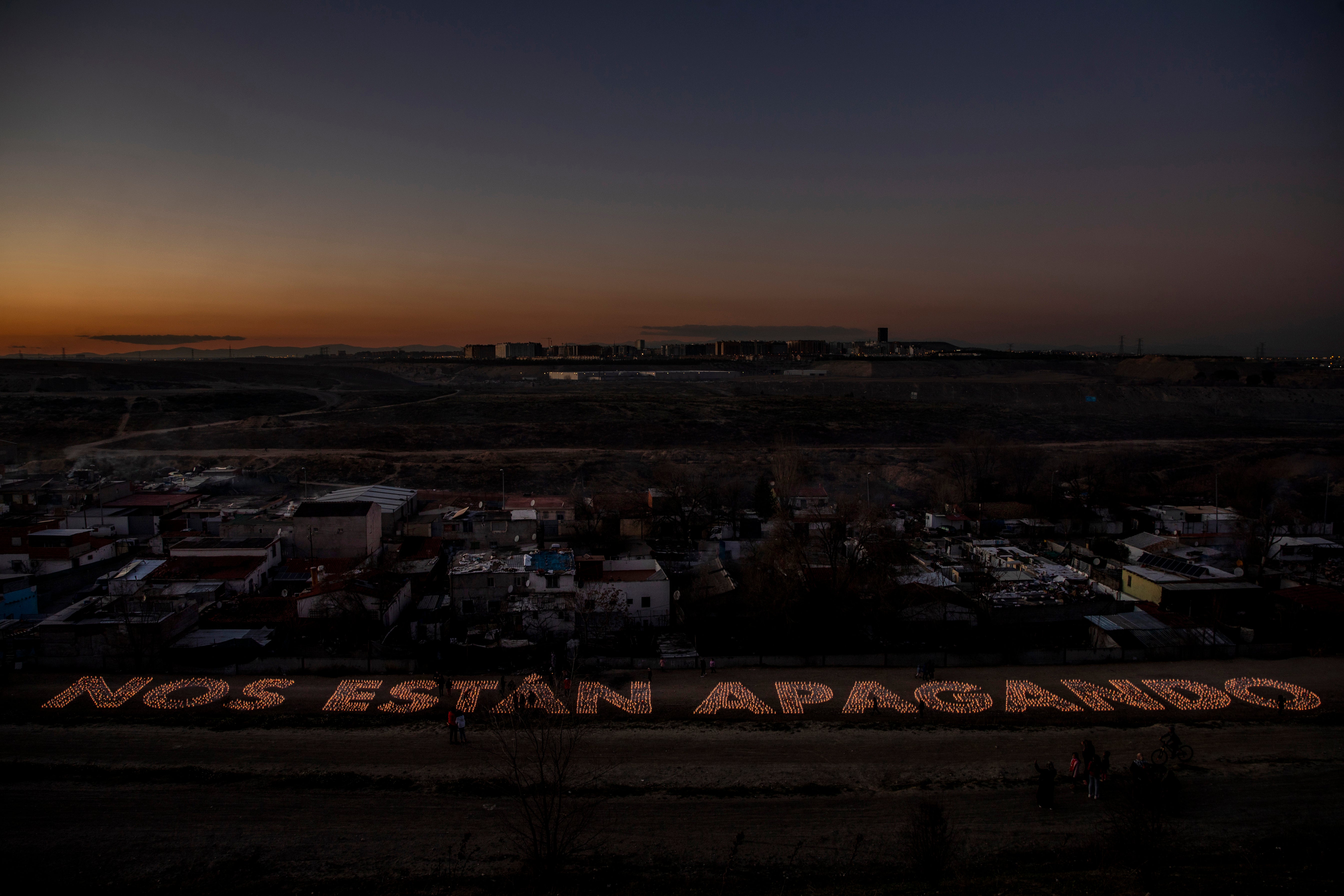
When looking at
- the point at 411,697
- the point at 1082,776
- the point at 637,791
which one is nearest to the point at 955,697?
the point at 1082,776

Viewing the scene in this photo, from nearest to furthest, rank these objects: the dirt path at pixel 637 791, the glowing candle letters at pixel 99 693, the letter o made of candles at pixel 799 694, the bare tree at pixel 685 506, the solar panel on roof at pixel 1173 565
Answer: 1. the dirt path at pixel 637 791
2. the glowing candle letters at pixel 99 693
3. the letter o made of candles at pixel 799 694
4. the solar panel on roof at pixel 1173 565
5. the bare tree at pixel 685 506

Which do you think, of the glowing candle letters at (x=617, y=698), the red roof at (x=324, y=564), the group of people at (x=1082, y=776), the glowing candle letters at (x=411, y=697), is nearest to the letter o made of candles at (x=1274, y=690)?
the group of people at (x=1082, y=776)

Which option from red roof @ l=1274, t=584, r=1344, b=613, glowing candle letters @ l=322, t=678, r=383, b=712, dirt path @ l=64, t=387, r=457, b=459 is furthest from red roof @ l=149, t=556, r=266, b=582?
red roof @ l=1274, t=584, r=1344, b=613

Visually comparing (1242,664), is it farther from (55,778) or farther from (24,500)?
(24,500)

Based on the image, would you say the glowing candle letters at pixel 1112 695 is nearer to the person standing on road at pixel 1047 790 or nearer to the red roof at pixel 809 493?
the person standing on road at pixel 1047 790

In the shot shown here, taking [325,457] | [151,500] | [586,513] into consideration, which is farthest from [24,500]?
[586,513]

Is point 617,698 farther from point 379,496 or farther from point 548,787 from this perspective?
point 379,496

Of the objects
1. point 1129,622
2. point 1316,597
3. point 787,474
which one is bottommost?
point 1129,622
